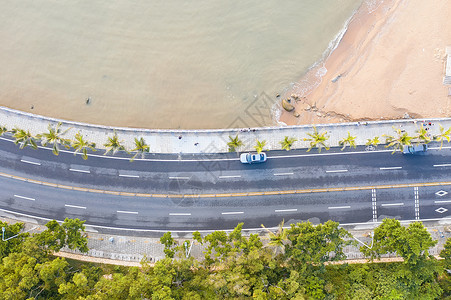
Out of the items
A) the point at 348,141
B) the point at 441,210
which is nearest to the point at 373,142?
the point at 348,141

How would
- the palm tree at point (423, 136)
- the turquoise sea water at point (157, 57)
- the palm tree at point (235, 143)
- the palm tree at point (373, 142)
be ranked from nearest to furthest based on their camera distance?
the palm tree at point (423, 136)
the palm tree at point (235, 143)
the palm tree at point (373, 142)
the turquoise sea water at point (157, 57)

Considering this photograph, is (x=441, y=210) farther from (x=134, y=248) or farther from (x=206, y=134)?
(x=134, y=248)

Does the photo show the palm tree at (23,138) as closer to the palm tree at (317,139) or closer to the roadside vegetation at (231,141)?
the roadside vegetation at (231,141)

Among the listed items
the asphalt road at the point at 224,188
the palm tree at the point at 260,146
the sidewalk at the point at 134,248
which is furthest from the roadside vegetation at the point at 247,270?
the palm tree at the point at 260,146

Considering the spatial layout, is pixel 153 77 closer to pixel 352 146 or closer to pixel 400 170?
pixel 352 146

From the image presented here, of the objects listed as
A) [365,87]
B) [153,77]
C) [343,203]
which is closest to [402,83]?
[365,87]

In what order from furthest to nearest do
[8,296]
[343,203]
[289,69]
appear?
[289,69], [343,203], [8,296]
